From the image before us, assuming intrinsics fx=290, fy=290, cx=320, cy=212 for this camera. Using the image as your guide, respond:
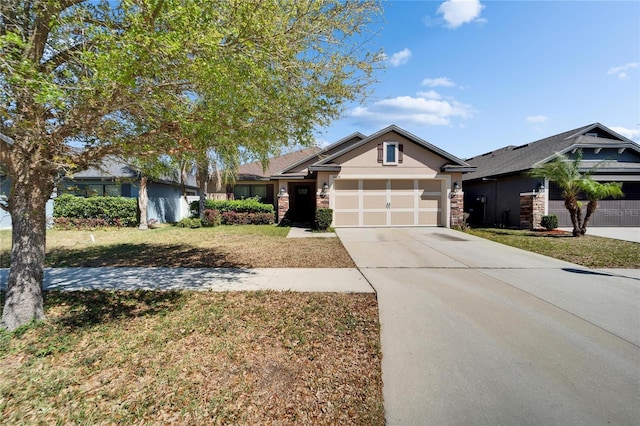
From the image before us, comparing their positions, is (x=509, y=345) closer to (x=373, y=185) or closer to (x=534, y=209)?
(x=373, y=185)

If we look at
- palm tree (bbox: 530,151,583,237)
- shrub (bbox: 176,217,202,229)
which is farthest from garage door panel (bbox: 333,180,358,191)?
palm tree (bbox: 530,151,583,237)

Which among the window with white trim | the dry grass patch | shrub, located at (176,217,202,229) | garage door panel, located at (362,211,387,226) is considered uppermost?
the window with white trim

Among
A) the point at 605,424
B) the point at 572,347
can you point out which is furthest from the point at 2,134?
the point at 572,347

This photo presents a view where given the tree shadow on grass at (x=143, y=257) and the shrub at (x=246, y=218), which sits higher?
the shrub at (x=246, y=218)

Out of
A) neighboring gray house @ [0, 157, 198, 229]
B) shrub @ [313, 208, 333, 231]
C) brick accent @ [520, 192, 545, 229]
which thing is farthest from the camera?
neighboring gray house @ [0, 157, 198, 229]

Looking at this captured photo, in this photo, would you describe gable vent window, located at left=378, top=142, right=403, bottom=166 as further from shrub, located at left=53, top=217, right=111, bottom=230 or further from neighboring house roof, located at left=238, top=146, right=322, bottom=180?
shrub, located at left=53, top=217, right=111, bottom=230

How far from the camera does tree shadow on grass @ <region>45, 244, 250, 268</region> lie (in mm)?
7426

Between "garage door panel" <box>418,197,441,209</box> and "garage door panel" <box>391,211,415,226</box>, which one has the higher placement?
"garage door panel" <box>418,197,441,209</box>

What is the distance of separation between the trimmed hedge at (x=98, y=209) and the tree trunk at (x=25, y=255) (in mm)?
13178

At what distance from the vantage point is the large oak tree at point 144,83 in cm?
291

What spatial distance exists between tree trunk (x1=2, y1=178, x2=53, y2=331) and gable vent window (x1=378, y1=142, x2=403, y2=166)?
13064 mm

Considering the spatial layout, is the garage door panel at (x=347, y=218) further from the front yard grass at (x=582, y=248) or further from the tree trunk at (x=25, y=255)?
the tree trunk at (x=25, y=255)

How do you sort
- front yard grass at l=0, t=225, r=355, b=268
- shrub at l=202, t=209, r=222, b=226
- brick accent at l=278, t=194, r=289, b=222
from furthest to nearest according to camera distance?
brick accent at l=278, t=194, r=289, b=222, shrub at l=202, t=209, r=222, b=226, front yard grass at l=0, t=225, r=355, b=268

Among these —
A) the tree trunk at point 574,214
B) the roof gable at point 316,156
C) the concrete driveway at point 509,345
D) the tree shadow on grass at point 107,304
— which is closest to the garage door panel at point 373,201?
the roof gable at point 316,156
